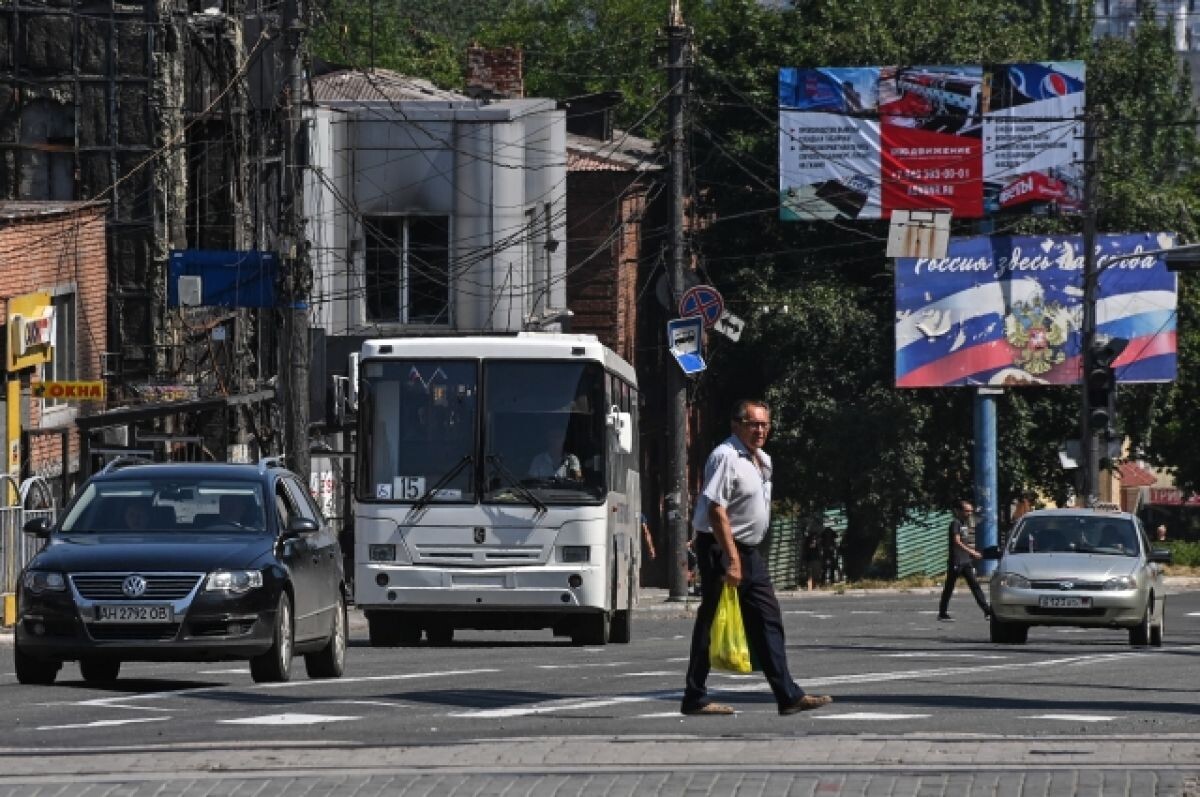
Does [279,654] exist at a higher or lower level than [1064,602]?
higher

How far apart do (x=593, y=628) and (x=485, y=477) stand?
2012 mm

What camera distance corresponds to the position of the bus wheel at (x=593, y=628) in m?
26.8

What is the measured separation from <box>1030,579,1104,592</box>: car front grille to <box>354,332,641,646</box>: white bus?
4930 millimetres

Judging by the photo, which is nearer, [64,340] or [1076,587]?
[1076,587]

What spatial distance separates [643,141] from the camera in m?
66.3

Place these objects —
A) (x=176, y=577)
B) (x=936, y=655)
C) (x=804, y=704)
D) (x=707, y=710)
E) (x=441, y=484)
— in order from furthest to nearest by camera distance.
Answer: (x=441, y=484) < (x=936, y=655) < (x=176, y=577) < (x=707, y=710) < (x=804, y=704)

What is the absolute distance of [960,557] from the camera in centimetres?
3719

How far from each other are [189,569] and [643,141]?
48.9m

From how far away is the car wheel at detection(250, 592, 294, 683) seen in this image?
60.8 feet

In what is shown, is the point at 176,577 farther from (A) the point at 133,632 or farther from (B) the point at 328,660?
(B) the point at 328,660

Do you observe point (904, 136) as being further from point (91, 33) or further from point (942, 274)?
point (91, 33)

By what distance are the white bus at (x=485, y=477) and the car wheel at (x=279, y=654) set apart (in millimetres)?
6958

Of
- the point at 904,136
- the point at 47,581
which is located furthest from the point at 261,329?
the point at 47,581

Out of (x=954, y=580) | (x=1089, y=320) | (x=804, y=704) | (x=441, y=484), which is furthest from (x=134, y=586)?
(x=1089, y=320)
